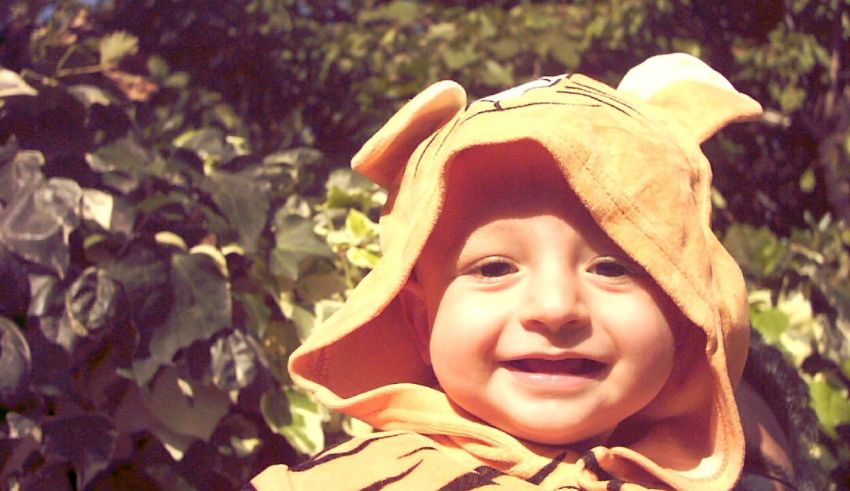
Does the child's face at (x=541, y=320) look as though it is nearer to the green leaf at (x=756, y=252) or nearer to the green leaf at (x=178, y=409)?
the green leaf at (x=178, y=409)

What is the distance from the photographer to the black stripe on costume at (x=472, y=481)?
105 centimetres

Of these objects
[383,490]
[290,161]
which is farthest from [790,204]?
[383,490]

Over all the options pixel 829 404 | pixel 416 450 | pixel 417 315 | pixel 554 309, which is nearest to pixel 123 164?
pixel 417 315

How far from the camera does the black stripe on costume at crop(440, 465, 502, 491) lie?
1.05 meters

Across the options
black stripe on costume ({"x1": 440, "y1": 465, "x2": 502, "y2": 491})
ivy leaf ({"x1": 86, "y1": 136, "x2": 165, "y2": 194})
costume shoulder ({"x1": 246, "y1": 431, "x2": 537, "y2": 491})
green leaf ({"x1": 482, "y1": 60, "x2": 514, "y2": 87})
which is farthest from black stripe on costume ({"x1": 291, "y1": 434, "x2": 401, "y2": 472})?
green leaf ({"x1": 482, "y1": 60, "x2": 514, "y2": 87})

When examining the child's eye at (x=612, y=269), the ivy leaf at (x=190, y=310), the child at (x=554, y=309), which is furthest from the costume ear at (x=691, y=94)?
the ivy leaf at (x=190, y=310)

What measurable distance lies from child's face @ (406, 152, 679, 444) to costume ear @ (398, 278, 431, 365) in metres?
0.10

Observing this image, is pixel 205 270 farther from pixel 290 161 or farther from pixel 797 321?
pixel 797 321

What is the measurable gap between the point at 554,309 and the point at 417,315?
0.86 feet

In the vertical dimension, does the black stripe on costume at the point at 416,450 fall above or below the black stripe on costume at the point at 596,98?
below

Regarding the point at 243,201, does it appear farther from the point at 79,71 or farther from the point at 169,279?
the point at 79,71

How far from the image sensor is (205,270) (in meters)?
1.48

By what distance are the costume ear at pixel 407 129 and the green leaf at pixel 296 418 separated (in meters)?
Answer: 0.44

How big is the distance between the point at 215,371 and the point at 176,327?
0.28 ft
